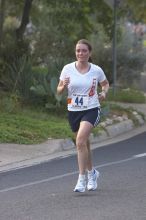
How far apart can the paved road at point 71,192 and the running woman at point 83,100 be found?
0.39 m

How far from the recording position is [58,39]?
2717 cm

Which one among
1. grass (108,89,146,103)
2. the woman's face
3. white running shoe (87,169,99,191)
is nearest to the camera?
the woman's face

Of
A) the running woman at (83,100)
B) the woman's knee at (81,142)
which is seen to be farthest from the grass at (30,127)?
the woman's knee at (81,142)

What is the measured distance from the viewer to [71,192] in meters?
8.58

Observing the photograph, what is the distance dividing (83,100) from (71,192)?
1.12 m

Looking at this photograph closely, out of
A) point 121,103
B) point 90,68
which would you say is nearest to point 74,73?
point 90,68

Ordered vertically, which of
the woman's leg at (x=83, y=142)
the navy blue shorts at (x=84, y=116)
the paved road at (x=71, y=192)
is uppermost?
the navy blue shorts at (x=84, y=116)

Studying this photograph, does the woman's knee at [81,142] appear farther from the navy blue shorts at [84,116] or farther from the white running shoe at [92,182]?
the white running shoe at [92,182]

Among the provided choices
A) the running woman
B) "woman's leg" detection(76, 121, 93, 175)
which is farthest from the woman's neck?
"woman's leg" detection(76, 121, 93, 175)

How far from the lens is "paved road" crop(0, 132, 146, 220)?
24.2 feet

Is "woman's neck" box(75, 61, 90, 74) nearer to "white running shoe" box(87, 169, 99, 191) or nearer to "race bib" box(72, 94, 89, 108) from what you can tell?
"race bib" box(72, 94, 89, 108)

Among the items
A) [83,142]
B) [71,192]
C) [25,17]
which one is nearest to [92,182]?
[71,192]

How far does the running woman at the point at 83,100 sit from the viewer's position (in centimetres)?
841

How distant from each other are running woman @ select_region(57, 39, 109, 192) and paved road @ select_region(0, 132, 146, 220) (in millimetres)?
389
